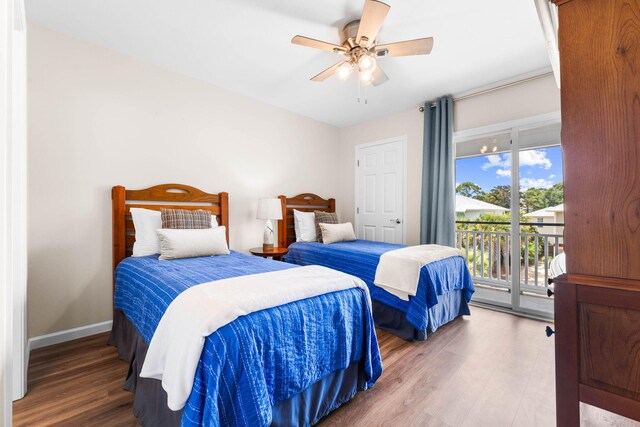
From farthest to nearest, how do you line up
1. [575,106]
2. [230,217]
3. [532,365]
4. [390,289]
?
[230,217], [390,289], [532,365], [575,106]

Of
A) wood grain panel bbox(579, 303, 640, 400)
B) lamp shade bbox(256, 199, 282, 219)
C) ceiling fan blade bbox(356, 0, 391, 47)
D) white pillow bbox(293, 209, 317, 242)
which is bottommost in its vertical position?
wood grain panel bbox(579, 303, 640, 400)

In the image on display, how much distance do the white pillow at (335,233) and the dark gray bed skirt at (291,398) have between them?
2.06 meters

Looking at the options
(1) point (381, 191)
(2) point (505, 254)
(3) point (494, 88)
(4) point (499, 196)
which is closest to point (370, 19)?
(3) point (494, 88)

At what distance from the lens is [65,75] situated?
96.0 inches

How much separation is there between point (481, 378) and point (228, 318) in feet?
5.89

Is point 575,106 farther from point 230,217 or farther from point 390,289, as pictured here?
point 230,217

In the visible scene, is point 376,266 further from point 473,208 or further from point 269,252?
point 473,208

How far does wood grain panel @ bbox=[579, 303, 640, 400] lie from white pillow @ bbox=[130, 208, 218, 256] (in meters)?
2.86

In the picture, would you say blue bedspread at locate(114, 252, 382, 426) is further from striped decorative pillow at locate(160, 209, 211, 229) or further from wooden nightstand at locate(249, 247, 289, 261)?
wooden nightstand at locate(249, 247, 289, 261)

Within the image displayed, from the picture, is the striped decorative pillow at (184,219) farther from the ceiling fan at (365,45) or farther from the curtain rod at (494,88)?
the curtain rod at (494,88)

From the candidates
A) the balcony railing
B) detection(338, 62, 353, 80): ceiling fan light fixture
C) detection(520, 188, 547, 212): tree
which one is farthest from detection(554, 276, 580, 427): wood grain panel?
detection(520, 188, 547, 212): tree

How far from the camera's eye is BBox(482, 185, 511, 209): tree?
376cm

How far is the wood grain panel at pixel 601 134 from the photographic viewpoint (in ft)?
2.61

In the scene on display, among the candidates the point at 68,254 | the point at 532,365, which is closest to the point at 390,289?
the point at 532,365
